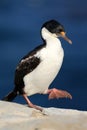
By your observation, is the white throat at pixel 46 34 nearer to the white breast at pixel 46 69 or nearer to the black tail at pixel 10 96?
the white breast at pixel 46 69

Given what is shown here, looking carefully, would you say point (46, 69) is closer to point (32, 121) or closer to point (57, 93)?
point (57, 93)

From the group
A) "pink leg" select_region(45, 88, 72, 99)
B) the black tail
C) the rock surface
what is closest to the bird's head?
"pink leg" select_region(45, 88, 72, 99)

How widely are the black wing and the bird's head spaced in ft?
0.68

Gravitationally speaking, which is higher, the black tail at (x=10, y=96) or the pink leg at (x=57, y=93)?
the black tail at (x=10, y=96)

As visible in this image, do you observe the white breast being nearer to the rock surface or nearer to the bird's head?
the bird's head

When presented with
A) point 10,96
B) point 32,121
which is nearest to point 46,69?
point 10,96

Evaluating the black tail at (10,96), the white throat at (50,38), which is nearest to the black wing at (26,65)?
the white throat at (50,38)

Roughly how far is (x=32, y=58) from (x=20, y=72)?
1.01 ft

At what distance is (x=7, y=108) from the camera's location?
19.4 feet

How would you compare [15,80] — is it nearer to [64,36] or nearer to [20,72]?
[20,72]

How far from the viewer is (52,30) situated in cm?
707

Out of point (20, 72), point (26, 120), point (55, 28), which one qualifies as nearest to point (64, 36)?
point (55, 28)

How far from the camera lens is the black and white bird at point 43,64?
6.90m

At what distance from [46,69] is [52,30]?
582 mm
